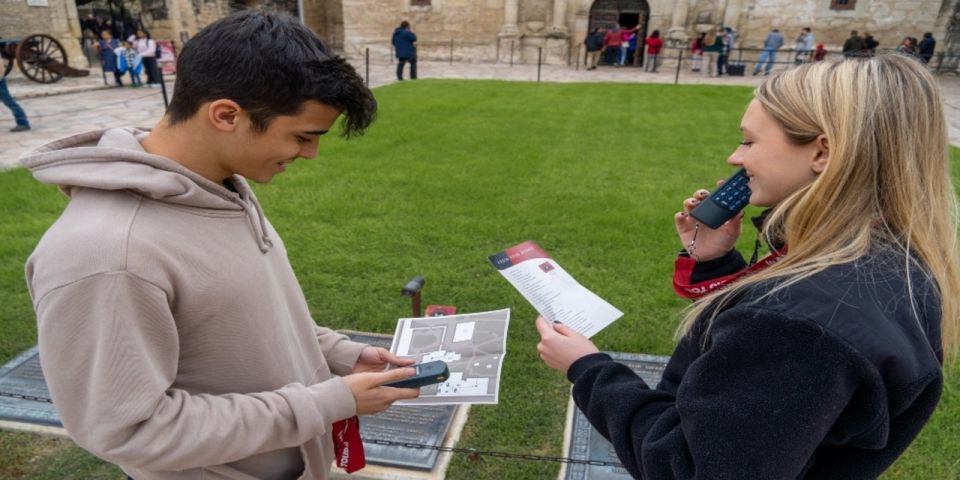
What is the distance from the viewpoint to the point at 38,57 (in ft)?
43.3

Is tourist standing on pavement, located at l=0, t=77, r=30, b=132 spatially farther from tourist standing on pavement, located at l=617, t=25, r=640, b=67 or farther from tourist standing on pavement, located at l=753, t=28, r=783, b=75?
tourist standing on pavement, located at l=753, t=28, r=783, b=75

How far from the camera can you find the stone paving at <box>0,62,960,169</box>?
29.4 ft

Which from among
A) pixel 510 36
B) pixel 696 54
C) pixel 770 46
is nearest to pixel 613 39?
pixel 696 54

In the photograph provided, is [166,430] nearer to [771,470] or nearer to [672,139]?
[771,470]

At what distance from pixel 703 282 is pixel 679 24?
71.3 feet

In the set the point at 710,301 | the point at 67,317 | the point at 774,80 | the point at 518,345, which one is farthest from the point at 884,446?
the point at 518,345

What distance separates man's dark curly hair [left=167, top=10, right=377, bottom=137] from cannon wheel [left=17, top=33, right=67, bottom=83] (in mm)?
15042

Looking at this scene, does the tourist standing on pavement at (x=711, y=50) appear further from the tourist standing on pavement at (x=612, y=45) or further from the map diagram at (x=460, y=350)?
the map diagram at (x=460, y=350)

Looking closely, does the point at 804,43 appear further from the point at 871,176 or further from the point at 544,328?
the point at 871,176

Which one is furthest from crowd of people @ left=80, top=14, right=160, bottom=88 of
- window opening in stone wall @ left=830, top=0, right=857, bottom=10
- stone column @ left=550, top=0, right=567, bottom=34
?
window opening in stone wall @ left=830, top=0, right=857, bottom=10

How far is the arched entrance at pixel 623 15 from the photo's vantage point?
22062 millimetres

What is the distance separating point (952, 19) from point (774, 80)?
79.2ft

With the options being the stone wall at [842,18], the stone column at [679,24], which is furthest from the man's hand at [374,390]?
the stone wall at [842,18]

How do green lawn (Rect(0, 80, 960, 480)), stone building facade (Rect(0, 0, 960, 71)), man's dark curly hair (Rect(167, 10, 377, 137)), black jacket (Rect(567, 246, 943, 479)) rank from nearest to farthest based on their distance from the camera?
black jacket (Rect(567, 246, 943, 479)), man's dark curly hair (Rect(167, 10, 377, 137)), green lawn (Rect(0, 80, 960, 480)), stone building facade (Rect(0, 0, 960, 71))
